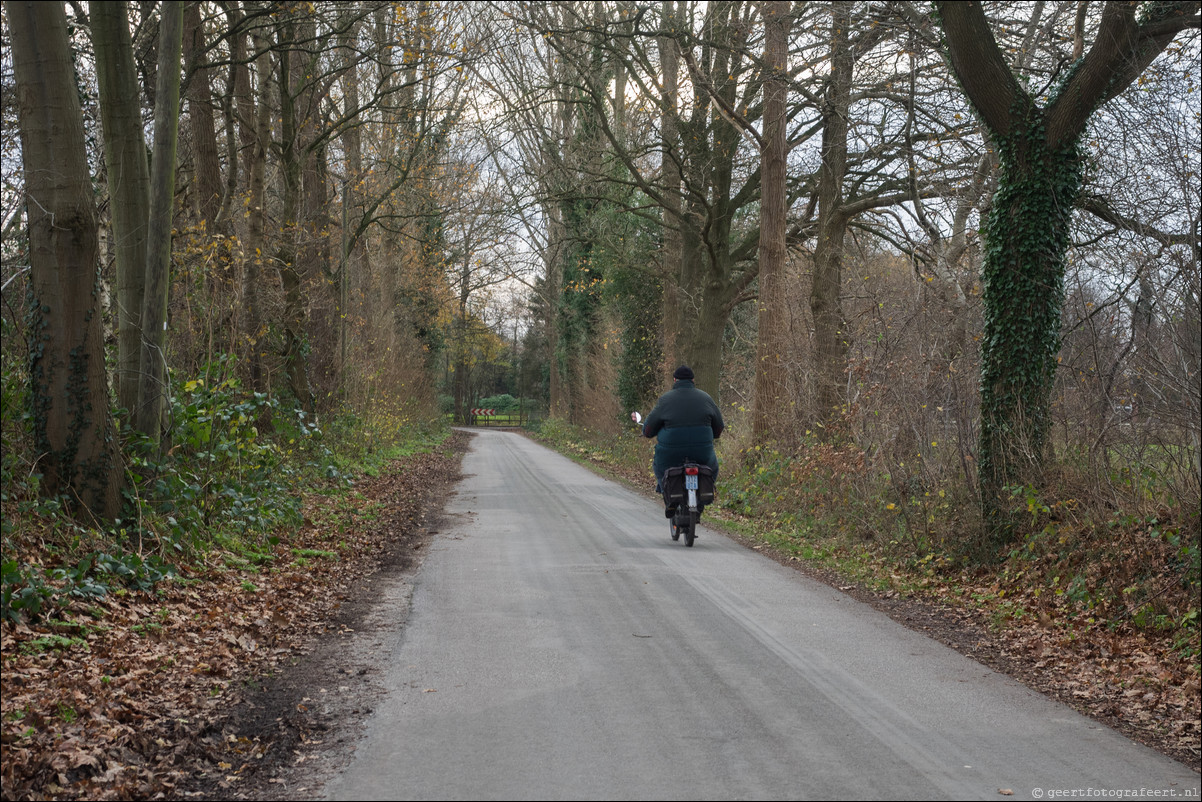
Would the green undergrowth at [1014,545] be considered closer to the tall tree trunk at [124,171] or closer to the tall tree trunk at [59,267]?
the tall tree trunk at [59,267]

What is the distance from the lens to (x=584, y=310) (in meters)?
40.9

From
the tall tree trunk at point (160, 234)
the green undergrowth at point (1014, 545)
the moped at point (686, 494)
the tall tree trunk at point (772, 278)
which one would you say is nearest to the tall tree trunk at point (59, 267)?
the tall tree trunk at point (160, 234)

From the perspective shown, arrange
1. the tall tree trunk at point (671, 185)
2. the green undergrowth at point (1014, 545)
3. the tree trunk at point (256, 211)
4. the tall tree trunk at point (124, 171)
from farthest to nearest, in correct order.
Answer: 1. the tall tree trunk at point (671, 185)
2. the tree trunk at point (256, 211)
3. the tall tree trunk at point (124, 171)
4. the green undergrowth at point (1014, 545)

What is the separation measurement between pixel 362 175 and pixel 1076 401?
51.4 ft

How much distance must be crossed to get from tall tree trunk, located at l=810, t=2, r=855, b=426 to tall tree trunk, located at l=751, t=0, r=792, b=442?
728 mm

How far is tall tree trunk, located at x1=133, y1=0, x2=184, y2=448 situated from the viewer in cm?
980

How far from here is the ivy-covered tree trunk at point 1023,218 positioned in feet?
30.4

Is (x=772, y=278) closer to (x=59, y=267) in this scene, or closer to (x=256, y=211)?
(x=256, y=211)

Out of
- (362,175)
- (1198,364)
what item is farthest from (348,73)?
(1198,364)

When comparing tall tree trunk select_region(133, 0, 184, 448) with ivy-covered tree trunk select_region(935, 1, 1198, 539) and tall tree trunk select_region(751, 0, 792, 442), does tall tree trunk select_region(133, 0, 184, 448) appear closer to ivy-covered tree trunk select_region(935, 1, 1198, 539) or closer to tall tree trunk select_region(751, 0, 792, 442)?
ivy-covered tree trunk select_region(935, 1, 1198, 539)

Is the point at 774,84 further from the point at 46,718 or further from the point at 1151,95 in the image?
the point at 46,718

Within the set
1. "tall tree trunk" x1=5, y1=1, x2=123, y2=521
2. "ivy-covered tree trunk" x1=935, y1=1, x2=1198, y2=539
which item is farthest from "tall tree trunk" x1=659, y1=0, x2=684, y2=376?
"tall tree trunk" x1=5, y1=1, x2=123, y2=521

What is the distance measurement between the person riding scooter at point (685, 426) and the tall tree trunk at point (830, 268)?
3.62 m

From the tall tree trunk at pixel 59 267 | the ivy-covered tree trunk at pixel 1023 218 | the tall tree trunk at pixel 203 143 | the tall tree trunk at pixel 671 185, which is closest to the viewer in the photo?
the tall tree trunk at pixel 59 267
